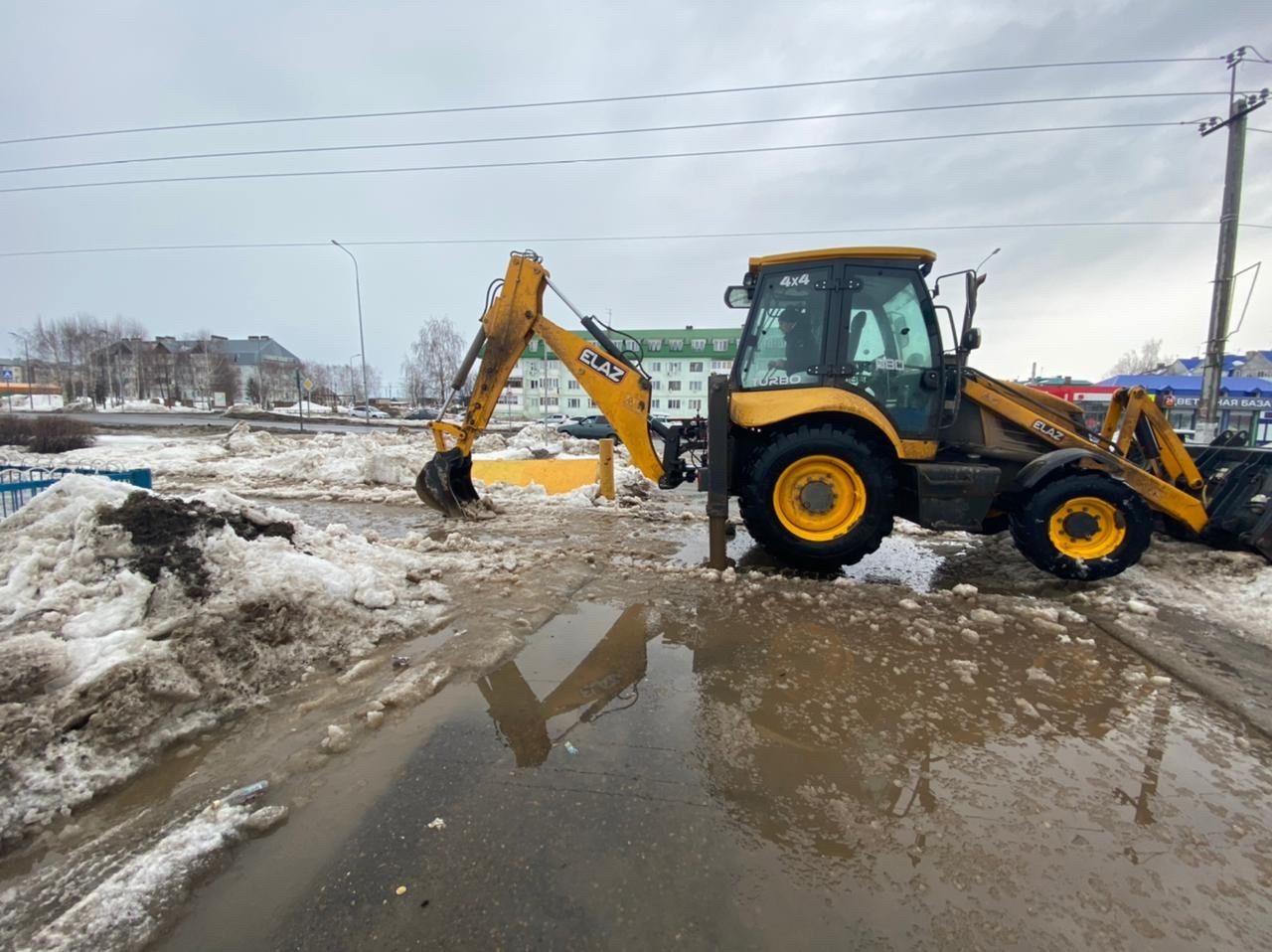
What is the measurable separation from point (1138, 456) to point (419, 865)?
7.39m

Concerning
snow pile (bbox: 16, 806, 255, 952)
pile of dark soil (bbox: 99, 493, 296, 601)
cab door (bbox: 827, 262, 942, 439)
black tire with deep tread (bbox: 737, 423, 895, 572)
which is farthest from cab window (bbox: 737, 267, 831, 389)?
snow pile (bbox: 16, 806, 255, 952)

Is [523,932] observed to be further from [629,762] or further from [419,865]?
[629,762]

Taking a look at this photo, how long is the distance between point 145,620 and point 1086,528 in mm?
7067

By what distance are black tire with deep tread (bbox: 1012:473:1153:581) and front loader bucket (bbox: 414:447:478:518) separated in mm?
6180

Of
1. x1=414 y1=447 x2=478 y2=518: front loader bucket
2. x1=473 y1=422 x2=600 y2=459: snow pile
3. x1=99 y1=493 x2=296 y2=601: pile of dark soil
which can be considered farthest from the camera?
x1=473 y1=422 x2=600 y2=459: snow pile

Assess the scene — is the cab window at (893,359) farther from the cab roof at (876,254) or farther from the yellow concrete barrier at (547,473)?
the yellow concrete barrier at (547,473)

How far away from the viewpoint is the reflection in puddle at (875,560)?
225 inches

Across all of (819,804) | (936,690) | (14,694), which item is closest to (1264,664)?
(936,690)

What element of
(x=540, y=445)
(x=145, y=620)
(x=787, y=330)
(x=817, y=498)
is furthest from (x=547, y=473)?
(x=540, y=445)

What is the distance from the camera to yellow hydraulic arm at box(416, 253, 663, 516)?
20.9 feet

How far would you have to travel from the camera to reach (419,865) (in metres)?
2.07

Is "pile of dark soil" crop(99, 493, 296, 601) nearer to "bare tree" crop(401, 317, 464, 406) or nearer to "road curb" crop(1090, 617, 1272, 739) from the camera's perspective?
"road curb" crop(1090, 617, 1272, 739)

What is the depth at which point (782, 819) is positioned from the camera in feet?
7.64

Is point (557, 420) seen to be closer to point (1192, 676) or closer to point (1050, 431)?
point (1050, 431)
